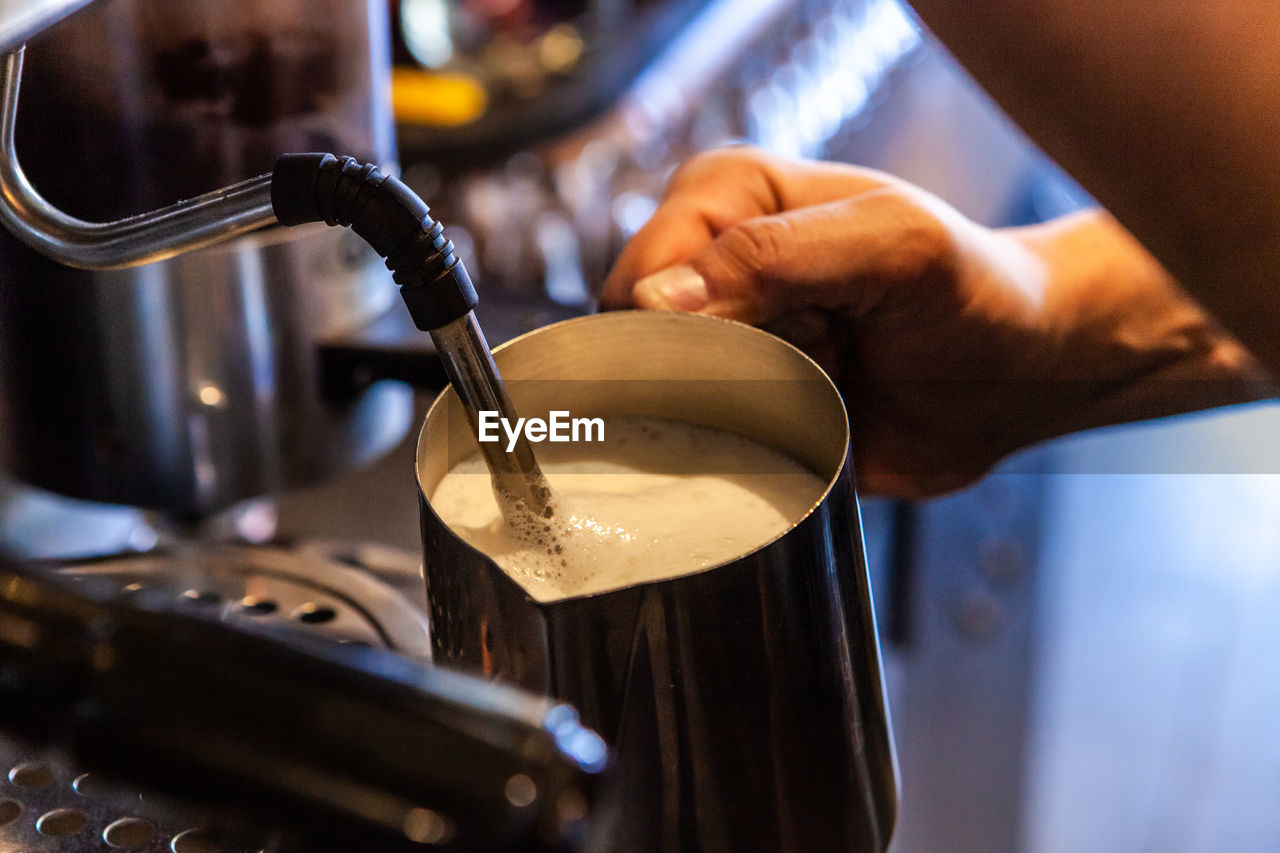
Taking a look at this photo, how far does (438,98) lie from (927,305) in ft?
2.86

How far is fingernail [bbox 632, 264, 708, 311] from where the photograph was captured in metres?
0.44

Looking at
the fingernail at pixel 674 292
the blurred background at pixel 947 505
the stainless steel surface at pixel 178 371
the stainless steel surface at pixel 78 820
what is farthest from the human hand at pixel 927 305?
the blurred background at pixel 947 505

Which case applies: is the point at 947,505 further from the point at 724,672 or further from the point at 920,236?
the point at 724,672

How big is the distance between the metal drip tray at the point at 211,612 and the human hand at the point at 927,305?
0.50 feet

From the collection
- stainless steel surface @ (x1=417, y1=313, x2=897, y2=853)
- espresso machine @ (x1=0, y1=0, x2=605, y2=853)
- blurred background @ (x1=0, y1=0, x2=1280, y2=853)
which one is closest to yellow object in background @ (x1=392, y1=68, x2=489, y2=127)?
blurred background @ (x1=0, y1=0, x2=1280, y2=853)

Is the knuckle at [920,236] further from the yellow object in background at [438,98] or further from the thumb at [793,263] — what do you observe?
the yellow object in background at [438,98]

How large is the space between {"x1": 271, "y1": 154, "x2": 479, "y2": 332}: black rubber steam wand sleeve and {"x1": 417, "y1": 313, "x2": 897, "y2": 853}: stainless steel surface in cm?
4

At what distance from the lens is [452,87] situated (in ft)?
4.17

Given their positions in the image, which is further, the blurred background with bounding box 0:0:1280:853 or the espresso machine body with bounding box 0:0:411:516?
the blurred background with bounding box 0:0:1280:853

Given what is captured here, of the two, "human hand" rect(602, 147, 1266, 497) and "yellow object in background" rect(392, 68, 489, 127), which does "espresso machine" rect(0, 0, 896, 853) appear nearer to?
"human hand" rect(602, 147, 1266, 497)

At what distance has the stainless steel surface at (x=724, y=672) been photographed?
25 centimetres

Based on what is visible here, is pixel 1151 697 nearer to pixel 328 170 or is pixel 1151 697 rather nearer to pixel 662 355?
A: pixel 662 355

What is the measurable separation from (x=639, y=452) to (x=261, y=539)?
191 mm

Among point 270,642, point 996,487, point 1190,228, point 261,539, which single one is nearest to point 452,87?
point 996,487
